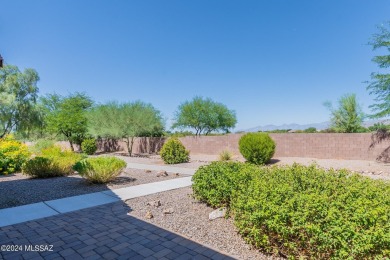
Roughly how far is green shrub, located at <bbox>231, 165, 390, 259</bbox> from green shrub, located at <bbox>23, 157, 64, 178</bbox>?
27.1 ft

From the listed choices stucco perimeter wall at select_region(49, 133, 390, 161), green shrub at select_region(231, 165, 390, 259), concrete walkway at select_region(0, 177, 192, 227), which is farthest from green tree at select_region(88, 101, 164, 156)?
green shrub at select_region(231, 165, 390, 259)

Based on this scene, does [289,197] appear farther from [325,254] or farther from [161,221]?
[161,221]

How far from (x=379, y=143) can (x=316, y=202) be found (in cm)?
1382

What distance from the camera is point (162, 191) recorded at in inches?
280

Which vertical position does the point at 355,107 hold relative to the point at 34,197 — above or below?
above

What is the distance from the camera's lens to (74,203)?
19.3 ft

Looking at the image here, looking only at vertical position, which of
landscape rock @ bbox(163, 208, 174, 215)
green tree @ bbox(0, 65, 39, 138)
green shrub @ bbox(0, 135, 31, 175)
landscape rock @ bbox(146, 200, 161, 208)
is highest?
green tree @ bbox(0, 65, 39, 138)

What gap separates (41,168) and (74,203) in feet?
14.6

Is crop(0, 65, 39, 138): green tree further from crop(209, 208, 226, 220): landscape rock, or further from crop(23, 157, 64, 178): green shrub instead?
crop(209, 208, 226, 220): landscape rock

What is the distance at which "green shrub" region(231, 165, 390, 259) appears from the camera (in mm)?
2631

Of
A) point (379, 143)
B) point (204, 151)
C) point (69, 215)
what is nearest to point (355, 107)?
point (379, 143)

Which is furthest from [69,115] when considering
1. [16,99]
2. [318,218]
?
[318,218]

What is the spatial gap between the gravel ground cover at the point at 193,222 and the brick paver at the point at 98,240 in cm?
20

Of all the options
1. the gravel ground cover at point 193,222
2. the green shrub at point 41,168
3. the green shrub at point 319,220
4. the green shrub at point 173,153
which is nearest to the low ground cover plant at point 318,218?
the green shrub at point 319,220
